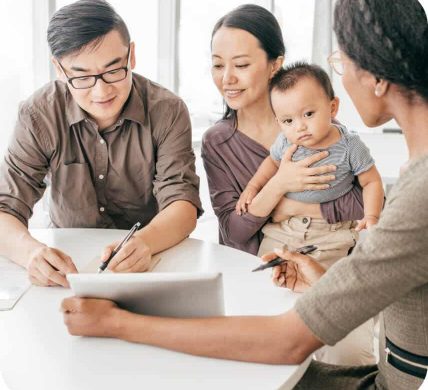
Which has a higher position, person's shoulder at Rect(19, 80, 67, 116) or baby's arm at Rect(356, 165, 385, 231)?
person's shoulder at Rect(19, 80, 67, 116)

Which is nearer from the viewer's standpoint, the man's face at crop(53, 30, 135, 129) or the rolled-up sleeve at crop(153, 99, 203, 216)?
the man's face at crop(53, 30, 135, 129)

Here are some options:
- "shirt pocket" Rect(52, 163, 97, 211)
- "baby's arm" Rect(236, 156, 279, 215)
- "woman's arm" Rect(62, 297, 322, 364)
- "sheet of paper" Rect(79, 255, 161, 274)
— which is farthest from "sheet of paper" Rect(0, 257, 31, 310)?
"baby's arm" Rect(236, 156, 279, 215)

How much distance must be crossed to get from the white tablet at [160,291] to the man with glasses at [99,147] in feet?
1.58

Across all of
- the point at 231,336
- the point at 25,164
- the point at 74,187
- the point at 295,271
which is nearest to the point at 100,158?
the point at 74,187

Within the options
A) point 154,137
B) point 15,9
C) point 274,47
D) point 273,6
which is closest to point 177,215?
point 154,137

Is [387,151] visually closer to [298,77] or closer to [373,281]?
[298,77]

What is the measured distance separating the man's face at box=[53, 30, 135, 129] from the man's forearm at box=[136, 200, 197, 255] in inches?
15.4

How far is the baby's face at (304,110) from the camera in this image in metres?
2.07

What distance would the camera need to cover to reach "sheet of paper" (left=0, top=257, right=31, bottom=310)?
145 centimetres

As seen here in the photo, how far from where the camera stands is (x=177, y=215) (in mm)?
1937

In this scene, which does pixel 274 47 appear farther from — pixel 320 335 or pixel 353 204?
pixel 320 335

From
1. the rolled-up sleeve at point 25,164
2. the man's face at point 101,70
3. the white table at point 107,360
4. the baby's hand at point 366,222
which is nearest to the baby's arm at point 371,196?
the baby's hand at point 366,222

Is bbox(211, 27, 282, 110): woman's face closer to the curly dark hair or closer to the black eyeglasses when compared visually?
the black eyeglasses

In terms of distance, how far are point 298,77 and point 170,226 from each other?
71 cm
